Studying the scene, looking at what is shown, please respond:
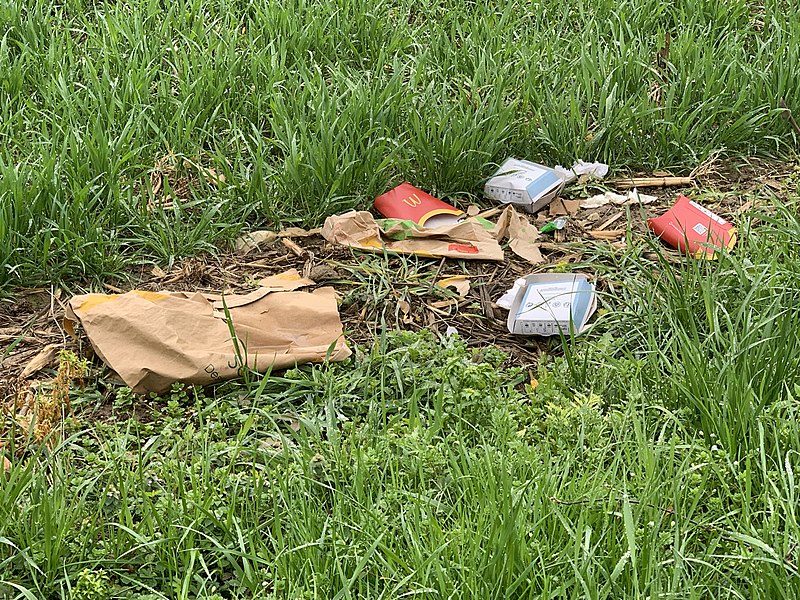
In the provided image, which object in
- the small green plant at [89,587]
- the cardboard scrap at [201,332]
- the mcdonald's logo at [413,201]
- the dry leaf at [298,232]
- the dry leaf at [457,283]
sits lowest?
the dry leaf at [457,283]

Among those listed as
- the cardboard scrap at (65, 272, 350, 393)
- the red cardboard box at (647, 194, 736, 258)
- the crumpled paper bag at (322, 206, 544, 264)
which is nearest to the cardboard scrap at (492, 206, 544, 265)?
the crumpled paper bag at (322, 206, 544, 264)

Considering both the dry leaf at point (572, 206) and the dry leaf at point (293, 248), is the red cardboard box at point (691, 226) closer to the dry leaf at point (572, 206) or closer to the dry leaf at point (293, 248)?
the dry leaf at point (572, 206)

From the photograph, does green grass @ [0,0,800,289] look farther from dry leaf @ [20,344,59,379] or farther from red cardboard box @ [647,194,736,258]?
red cardboard box @ [647,194,736,258]

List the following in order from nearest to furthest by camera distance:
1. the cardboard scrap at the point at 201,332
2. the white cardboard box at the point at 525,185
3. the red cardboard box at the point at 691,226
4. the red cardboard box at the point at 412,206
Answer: the cardboard scrap at the point at 201,332, the red cardboard box at the point at 691,226, the red cardboard box at the point at 412,206, the white cardboard box at the point at 525,185

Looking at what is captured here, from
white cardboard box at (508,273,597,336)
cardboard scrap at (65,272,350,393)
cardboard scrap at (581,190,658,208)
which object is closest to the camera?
cardboard scrap at (65,272,350,393)

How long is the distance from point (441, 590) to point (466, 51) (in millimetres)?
2991

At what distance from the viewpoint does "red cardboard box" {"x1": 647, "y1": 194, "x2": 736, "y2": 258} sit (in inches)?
130

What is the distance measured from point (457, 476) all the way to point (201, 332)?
38.5 inches

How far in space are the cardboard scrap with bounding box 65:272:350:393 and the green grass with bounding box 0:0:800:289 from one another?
38 cm

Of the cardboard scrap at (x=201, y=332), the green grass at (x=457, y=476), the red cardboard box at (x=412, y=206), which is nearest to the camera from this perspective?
the green grass at (x=457, y=476)

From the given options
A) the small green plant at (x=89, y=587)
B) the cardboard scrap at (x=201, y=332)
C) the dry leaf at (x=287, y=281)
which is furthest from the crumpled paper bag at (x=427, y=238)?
the small green plant at (x=89, y=587)

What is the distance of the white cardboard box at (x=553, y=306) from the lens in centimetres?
293

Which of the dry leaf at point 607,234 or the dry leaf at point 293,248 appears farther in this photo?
the dry leaf at point 607,234

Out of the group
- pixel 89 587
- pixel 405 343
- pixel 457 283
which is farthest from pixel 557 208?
pixel 89 587
